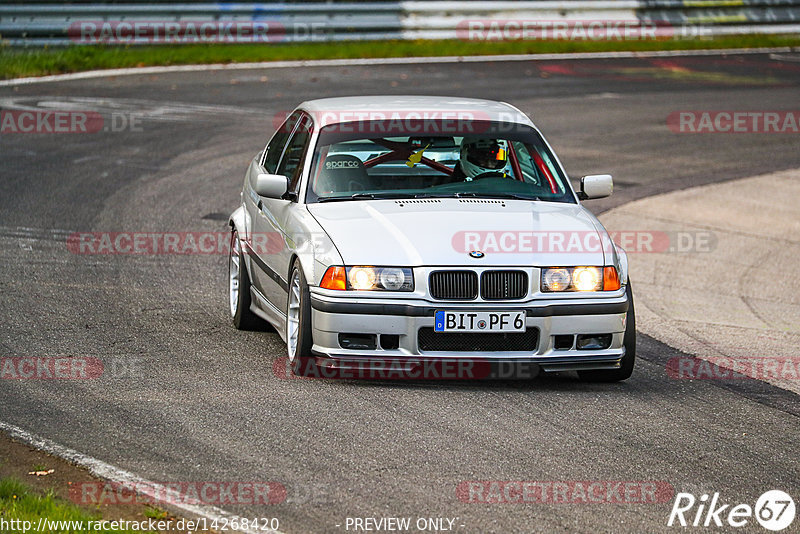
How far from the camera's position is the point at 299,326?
7359mm

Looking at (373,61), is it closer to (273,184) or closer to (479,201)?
(273,184)

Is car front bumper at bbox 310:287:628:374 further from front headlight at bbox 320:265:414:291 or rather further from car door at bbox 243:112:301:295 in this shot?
car door at bbox 243:112:301:295

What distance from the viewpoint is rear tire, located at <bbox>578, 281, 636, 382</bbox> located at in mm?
7492

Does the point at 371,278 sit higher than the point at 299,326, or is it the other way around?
the point at 371,278

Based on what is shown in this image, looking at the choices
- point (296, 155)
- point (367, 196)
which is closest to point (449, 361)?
point (367, 196)

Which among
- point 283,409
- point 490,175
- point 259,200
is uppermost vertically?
point 490,175

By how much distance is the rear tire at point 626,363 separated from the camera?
749cm

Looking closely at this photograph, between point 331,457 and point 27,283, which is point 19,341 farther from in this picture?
point 331,457

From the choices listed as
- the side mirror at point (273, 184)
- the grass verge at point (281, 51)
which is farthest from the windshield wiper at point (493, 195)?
the grass verge at point (281, 51)

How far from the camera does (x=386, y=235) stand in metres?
7.31

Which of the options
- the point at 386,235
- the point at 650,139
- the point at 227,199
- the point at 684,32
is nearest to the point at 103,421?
the point at 386,235

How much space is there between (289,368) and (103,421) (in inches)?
59.5

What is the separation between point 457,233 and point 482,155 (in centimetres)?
130

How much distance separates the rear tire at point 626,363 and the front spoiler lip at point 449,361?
252 mm
